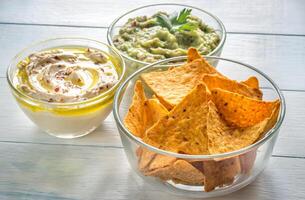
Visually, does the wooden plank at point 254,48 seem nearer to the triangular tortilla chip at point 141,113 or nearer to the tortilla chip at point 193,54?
the tortilla chip at point 193,54

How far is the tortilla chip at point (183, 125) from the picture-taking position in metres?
1.49

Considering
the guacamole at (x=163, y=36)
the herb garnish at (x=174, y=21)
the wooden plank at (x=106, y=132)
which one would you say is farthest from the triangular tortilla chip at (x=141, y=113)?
the herb garnish at (x=174, y=21)

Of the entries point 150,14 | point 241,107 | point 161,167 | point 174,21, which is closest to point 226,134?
point 241,107

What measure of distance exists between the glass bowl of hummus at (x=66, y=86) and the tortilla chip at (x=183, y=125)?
294 millimetres

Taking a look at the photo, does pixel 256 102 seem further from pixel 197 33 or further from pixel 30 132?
pixel 30 132

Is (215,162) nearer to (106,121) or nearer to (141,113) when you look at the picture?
(141,113)

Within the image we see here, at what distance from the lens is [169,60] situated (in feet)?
5.93

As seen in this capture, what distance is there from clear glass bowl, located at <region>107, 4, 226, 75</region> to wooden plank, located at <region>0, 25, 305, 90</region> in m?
0.12

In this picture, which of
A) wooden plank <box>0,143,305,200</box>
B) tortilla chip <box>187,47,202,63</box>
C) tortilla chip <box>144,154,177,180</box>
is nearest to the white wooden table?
wooden plank <box>0,143,305,200</box>

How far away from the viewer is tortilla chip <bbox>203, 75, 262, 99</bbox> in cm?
163

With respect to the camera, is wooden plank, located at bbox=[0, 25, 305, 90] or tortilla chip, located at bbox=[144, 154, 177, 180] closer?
tortilla chip, located at bbox=[144, 154, 177, 180]

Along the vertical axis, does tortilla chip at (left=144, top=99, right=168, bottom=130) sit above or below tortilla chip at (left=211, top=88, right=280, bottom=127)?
below

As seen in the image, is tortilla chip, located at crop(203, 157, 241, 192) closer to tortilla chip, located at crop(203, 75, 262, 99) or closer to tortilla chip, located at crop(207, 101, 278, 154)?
tortilla chip, located at crop(207, 101, 278, 154)

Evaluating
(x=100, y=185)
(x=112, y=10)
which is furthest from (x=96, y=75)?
(x=112, y=10)
